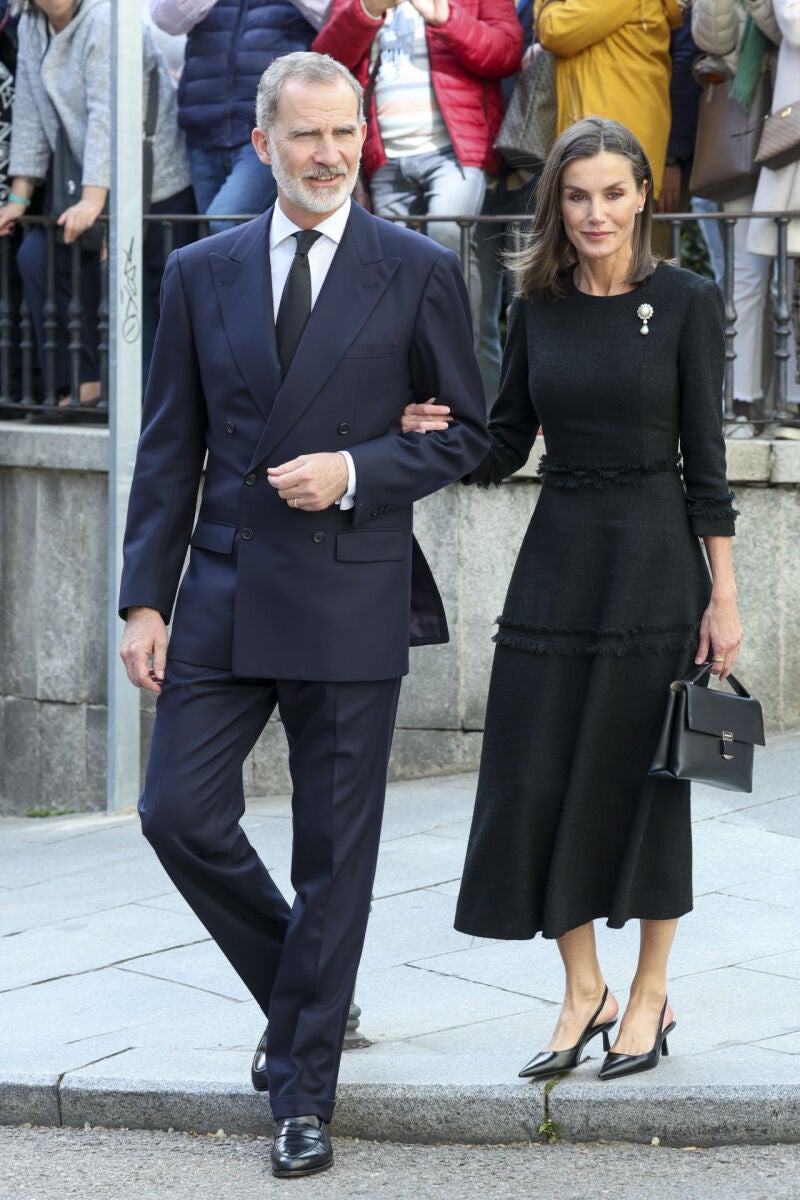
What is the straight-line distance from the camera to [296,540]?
3.79m

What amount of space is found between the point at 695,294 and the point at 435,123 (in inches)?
149

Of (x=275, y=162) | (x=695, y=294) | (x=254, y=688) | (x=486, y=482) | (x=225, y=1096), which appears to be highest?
(x=275, y=162)

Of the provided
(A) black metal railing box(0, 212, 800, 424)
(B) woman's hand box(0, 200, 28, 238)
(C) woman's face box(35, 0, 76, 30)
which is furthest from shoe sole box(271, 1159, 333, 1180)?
(C) woman's face box(35, 0, 76, 30)

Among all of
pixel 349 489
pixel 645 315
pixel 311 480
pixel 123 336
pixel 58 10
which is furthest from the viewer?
pixel 58 10

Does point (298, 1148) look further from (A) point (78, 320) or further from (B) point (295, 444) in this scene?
(A) point (78, 320)

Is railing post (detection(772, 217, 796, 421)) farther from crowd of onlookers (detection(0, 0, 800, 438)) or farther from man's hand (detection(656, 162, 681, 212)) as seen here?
man's hand (detection(656, 162, 681, 212))

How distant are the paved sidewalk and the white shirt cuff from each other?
1.35m

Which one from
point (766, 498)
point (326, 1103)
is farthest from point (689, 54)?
point (326, 1103)

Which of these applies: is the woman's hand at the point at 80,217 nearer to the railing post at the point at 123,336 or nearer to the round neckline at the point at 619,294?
the railing post at the point at 123,336

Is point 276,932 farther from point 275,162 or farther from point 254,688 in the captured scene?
point 275,162

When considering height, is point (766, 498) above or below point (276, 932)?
above

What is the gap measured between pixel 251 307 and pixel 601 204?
797mm

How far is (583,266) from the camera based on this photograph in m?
4.05

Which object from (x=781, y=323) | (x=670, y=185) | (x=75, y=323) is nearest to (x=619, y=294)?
(x=781, y=323)
